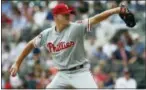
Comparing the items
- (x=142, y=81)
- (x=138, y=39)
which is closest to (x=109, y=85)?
(x=142, y=81)

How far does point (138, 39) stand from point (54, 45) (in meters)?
5.79

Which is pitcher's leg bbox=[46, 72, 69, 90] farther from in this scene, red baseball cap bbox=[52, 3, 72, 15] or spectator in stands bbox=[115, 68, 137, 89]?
spectator in stands bbox=[115, 68, 137, 89]

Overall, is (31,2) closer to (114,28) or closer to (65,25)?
(114,28)

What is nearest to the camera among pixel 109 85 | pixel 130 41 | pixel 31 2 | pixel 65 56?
pixel 65 56

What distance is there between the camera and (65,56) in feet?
23.8

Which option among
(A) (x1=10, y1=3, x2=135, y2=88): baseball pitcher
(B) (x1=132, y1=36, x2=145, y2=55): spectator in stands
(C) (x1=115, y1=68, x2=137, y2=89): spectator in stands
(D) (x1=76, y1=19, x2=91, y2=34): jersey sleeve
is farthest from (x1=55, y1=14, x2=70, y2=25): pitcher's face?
(B) (x1=132, y1=36, x2=145, y2=55): spectator in stands

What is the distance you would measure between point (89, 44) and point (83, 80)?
629 centimetres

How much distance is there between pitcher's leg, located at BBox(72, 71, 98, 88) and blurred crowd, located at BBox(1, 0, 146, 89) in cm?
450

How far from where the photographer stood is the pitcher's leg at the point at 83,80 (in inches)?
278

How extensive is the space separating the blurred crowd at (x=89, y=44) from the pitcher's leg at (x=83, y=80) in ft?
14.8

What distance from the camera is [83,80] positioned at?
710 cm

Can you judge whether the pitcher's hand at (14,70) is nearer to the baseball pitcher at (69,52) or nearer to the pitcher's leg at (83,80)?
the baseball pitcher at (69,52)

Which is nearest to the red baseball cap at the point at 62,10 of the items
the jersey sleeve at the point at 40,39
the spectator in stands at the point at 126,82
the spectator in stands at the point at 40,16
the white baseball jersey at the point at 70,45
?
the white baseball jersey at the point at 70,45

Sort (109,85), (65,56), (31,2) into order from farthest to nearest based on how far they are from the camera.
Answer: (31,2)
(109,85)
(65,56)
